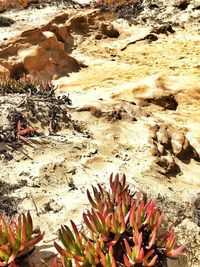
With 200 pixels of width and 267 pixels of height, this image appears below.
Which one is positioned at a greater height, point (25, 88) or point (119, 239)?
point (119, 239)

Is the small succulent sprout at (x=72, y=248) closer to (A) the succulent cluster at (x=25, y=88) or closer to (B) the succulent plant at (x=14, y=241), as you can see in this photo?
(B) the succulent plant at (x=14, y=241)

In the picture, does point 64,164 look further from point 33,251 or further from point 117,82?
point 117,82

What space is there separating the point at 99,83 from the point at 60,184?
669 cm

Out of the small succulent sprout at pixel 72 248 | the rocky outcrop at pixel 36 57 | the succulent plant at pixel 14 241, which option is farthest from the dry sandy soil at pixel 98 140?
the small succulent sprout at pixel 72 248

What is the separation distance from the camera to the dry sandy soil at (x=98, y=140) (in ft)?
14.5

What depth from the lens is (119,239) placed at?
352cm

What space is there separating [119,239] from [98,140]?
8.37 ft

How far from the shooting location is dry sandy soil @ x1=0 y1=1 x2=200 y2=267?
4426 millimetres

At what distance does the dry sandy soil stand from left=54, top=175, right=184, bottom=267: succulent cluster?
0.43m

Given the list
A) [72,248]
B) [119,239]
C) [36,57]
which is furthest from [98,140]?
[36,57]

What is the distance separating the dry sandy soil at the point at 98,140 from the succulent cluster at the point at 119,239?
1.42 ft

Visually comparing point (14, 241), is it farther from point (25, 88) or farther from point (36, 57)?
point (36, 57)

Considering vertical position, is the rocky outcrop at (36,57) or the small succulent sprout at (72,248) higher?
the small succulent sprout at (72,248)

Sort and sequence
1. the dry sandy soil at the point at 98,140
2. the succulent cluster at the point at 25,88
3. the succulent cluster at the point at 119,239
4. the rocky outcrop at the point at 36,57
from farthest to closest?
the rocky outcrop at the point at 36,57
the succulent cluster at the point at 25,88
the dry sandy soil at the point at 98,140
the succulent cluster at the point at 119,239
